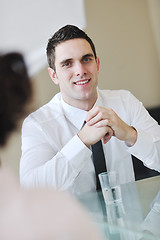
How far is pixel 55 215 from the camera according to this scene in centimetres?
29

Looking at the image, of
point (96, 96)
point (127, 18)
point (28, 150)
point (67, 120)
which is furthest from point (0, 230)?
point (127, 18)

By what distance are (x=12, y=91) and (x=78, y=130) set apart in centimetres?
126

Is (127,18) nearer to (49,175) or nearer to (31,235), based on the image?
(49,175)

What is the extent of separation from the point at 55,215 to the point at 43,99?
82.1 inches

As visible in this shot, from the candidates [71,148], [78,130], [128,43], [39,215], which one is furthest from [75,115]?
[39,215]

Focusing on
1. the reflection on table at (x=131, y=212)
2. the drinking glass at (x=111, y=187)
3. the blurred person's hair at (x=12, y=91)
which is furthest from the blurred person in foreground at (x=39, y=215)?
the drinking glass at (x=111, y=187)

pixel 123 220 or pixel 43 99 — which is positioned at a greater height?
pixel 43 99

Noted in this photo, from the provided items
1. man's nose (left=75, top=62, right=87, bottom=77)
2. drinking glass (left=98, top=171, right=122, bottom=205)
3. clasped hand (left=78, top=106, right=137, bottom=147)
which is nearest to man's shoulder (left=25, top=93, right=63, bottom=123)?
man's nose (left=75, top=62, right=87, bottom=77)

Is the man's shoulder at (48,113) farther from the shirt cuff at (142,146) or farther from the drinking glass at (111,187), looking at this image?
the drinking glass at (111,187)

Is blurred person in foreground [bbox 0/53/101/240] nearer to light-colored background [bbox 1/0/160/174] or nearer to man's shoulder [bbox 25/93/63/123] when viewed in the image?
man's shoulder [bbox 25/93/63/123]

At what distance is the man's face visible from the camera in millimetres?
1746

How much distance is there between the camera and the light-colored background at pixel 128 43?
2539mm

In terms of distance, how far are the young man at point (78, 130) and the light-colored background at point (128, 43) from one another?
2.27ft

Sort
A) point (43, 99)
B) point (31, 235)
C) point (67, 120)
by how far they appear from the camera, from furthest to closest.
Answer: point (43, 99)
point (67, 120)
point (31, 235)
